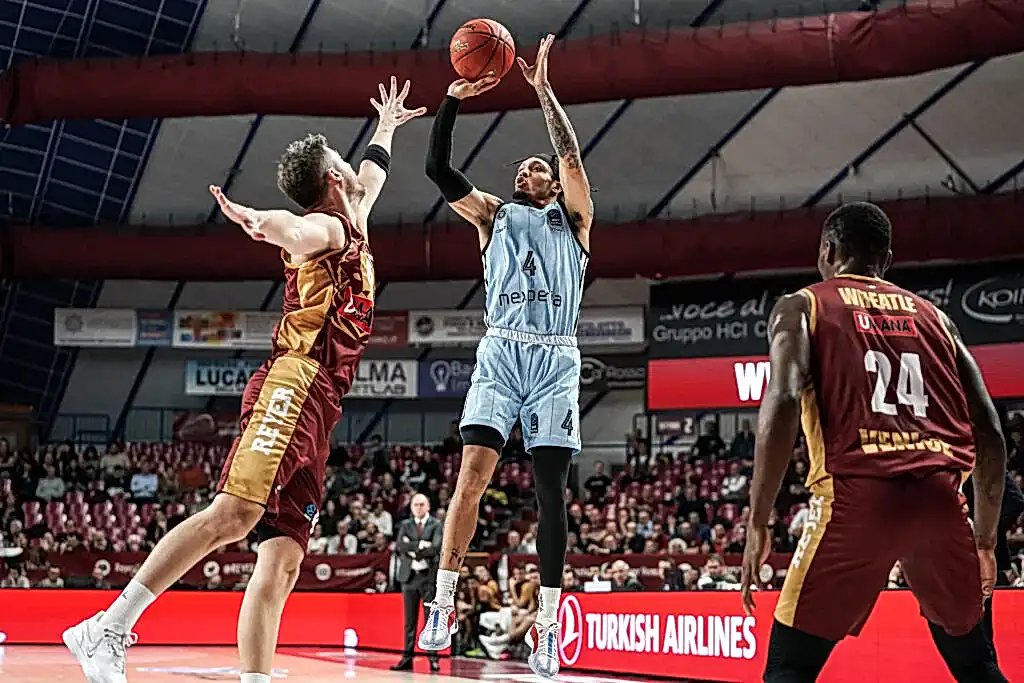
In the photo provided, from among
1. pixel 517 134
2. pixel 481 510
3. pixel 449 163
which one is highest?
pixel 517 134

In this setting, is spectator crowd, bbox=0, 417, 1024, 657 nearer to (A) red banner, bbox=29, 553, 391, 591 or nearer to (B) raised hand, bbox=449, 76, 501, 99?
(A) red banner, bbox=29, 553, 391, 591

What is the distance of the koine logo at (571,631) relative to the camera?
13.6m

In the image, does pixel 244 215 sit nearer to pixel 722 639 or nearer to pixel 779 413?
pixel 779 413

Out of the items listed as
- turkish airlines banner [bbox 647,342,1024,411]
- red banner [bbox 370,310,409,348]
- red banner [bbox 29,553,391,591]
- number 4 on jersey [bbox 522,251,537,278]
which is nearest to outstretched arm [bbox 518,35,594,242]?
number 4 on jersey [bbox 522,251,537,278]

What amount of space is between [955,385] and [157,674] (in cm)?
946

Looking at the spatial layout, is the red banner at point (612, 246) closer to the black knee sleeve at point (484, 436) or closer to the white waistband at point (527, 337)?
the white waistband at point (527, 337)

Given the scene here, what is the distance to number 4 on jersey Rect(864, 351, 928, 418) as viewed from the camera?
4.14m

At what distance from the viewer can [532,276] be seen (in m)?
6.52

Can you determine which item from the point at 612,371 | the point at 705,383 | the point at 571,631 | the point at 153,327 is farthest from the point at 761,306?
the point at 153,327

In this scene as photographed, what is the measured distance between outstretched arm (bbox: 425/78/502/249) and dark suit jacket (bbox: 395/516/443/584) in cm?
831

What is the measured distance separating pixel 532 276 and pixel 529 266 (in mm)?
57

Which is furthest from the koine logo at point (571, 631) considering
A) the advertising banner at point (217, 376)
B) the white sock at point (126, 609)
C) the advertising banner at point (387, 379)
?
the advertising banner at point (217, 376)

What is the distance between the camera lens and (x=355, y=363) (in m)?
5.70

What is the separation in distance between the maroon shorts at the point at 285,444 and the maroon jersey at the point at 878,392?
2.23 metres
